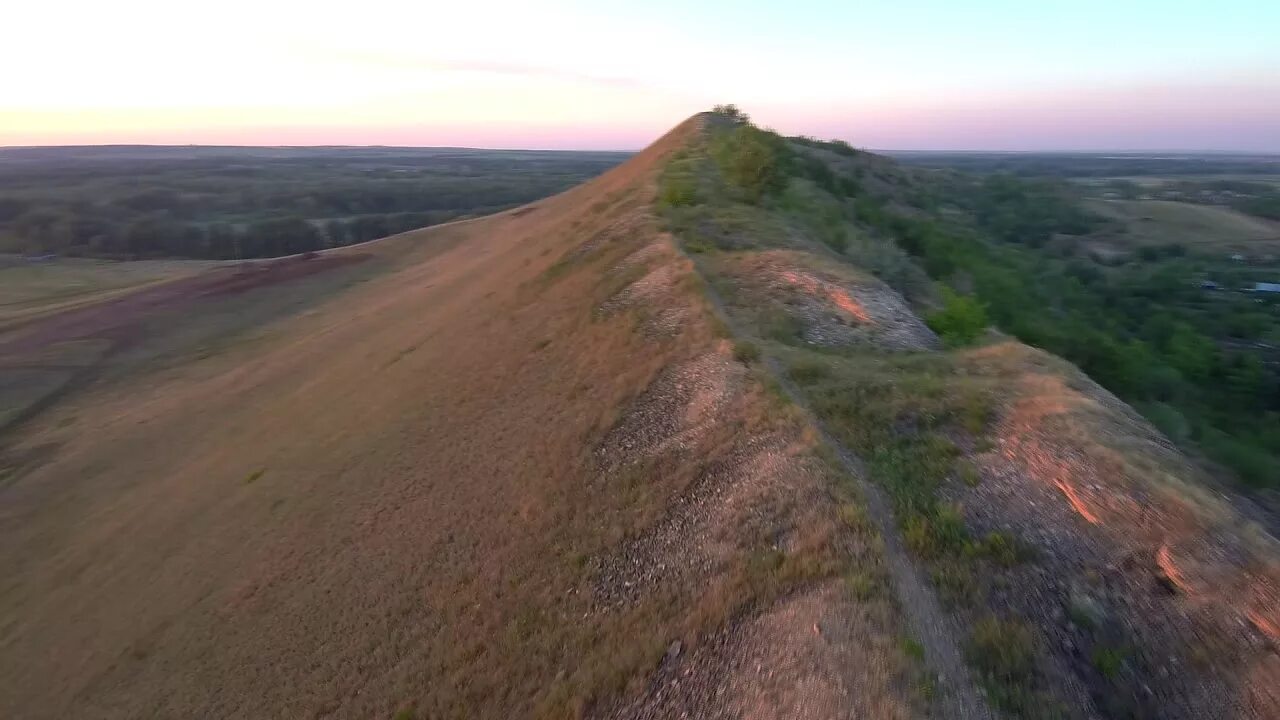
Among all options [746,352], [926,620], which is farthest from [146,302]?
[926,620]

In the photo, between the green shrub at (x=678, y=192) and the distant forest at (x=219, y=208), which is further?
the distant forest at (x=219, y=208)

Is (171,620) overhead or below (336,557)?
below

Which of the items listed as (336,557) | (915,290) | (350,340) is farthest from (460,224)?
(336,557)

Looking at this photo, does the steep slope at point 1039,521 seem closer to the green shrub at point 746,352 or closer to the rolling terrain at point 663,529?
the rolling terrain at point 663,529

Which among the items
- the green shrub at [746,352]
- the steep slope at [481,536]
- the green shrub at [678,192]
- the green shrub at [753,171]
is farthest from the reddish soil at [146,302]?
the green shrub at [746,352]

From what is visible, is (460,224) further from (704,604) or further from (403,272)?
(704,604)

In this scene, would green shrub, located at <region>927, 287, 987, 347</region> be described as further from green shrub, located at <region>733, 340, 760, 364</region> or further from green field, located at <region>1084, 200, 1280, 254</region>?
green field, located at <region>1084, 200, 1280, 254</region>
